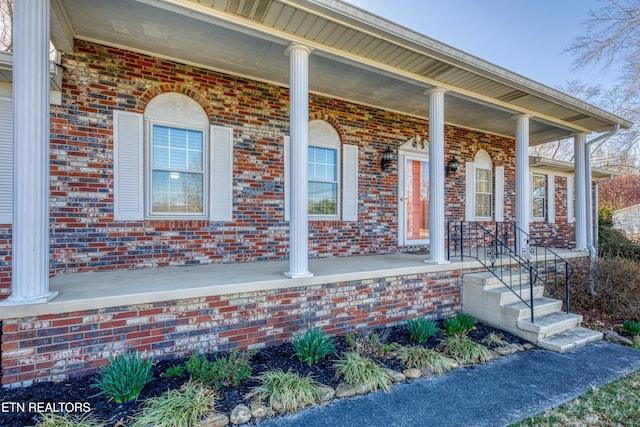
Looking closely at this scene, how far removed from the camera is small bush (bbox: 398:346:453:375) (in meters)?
3.41

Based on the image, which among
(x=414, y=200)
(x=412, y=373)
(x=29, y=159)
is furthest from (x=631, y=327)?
(x=29, y=159)

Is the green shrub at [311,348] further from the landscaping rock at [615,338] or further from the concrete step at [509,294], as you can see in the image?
the landscaping rock at [615,338]

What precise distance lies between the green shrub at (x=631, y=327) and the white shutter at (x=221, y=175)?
6036 mm

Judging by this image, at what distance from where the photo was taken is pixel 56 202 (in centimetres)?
426

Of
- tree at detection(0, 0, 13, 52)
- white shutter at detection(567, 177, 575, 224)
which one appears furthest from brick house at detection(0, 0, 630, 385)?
tree at detection(0, 0, 13, 52)

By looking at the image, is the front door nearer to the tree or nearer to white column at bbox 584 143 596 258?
white column at bbox 584 143 596 258

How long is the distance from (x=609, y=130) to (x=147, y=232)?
9.45 meters

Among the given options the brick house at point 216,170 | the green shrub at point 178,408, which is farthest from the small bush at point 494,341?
the green shrub at point 178,408

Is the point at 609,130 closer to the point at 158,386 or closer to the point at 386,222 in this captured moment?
the point at 386,222

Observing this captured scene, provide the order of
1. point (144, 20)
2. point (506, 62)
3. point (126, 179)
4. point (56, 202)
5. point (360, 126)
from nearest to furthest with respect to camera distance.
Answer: point (144, 20)
point (56, 202)
point (126, 179)
point (360, 126)
point (506, 62)

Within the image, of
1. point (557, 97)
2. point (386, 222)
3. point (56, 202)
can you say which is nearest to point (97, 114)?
point (56, 202)

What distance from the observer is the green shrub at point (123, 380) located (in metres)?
2.64

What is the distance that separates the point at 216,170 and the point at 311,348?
314 centimetres

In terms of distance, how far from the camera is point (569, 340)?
4129 millimetres
